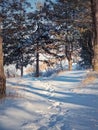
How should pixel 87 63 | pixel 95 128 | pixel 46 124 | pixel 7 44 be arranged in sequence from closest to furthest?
pixel 95 128, pixel 46 124, pixel 7 44, pixel 87 63

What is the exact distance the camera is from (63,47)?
41.0 metres

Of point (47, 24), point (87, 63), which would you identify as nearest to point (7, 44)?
point (47, 24)

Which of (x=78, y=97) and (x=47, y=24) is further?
(x=47, y=24)

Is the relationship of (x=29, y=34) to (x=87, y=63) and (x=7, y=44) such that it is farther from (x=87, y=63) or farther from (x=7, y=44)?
(x=87, y=63)

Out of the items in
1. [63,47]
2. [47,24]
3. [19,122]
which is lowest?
[19,122]

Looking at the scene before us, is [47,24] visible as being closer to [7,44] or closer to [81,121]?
[7,44]

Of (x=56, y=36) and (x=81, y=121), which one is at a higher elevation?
(x=56, y=36)

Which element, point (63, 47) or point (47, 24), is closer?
point (47, 24)

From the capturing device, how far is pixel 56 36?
39.2 metres

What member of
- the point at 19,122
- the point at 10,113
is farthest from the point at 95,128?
the point at 10,113

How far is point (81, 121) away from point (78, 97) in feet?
14.1

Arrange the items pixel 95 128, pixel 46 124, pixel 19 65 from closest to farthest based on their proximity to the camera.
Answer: pixel 95 128 < pixel 46 124 < pixel 19 65

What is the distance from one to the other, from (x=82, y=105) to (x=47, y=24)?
2880 centimetres

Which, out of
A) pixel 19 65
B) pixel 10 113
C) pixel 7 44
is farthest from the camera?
pixel 19 65
